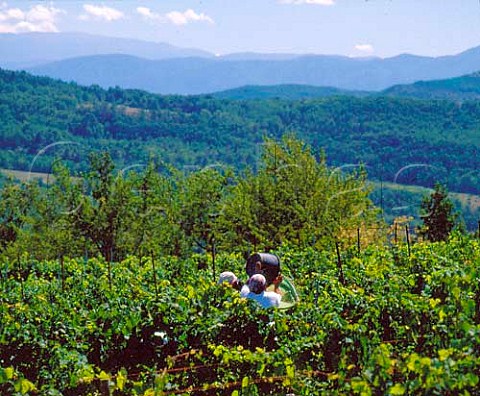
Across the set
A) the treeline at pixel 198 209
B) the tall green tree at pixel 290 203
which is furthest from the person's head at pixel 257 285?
the treeline at pixel 198 209

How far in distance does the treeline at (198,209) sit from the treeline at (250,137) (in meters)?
98.8

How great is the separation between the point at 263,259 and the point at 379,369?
652cm

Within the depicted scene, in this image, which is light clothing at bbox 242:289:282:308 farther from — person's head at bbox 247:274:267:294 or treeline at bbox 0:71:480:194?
treeline at bbox 0:71:480:194

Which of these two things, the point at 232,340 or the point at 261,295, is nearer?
the point at 232,340

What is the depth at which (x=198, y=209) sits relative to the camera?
128ft

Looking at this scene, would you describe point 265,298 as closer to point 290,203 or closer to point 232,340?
point 232,340

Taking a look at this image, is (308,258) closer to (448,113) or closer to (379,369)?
(379,369)

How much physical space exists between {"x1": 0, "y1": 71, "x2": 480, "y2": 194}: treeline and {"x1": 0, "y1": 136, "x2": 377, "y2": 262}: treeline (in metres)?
98.8

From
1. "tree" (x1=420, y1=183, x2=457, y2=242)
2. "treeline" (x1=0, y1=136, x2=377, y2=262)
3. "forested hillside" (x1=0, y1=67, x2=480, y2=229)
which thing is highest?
"treeline" (x1=0, y1=136, x2=377, y2=262)

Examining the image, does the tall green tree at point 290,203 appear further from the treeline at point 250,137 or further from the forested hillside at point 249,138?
the treeline at point 250,137

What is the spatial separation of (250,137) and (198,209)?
528 ft

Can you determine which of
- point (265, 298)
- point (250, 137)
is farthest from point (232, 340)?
point (250, 137)

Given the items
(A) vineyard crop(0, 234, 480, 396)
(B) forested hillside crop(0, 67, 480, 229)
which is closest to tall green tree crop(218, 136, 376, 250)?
(A) vineyard crop(0, 234, 480, 396)

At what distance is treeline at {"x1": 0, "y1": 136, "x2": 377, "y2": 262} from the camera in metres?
33.8
